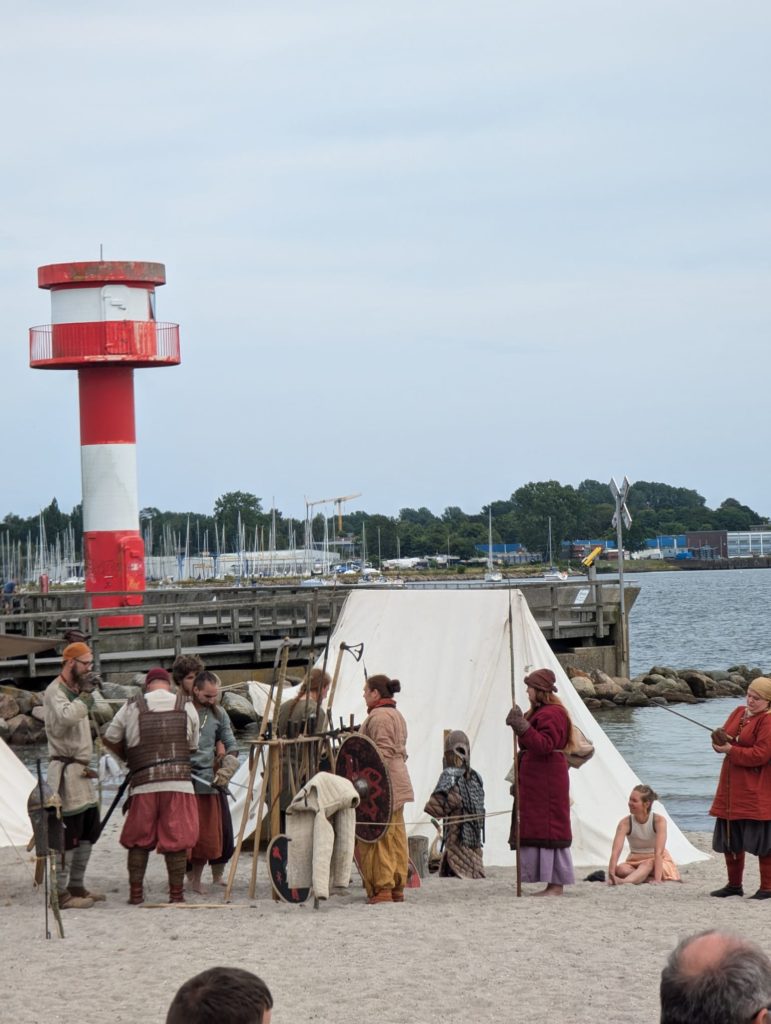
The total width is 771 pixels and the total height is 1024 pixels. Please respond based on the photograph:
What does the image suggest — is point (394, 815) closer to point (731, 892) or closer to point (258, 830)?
point (258, 830)

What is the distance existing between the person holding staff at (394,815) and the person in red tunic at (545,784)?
0.66m

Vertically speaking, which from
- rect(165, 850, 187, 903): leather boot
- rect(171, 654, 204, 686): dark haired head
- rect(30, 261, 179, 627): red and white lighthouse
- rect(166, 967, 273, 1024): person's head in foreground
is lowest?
rect(165, 850, 187, 903): leather boot

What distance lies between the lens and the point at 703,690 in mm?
29109

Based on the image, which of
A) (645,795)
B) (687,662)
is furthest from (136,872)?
(687,662)

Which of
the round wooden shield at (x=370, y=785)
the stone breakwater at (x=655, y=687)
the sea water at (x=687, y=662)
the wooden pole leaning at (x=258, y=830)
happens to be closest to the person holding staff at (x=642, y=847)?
the round wooden shield at (x=370, y=785)

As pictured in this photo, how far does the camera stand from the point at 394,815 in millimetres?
8828

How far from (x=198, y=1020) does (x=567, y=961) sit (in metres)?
4.70

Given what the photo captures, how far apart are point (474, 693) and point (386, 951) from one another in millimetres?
4080

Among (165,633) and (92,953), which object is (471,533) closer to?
(165,633)

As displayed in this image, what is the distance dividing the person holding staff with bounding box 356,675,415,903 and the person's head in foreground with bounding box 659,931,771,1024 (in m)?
6.17

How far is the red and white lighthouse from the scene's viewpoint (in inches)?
1011

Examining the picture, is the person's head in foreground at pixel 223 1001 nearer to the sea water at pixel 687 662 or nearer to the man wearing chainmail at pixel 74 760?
the man wearing chainmail at pixel 74 760

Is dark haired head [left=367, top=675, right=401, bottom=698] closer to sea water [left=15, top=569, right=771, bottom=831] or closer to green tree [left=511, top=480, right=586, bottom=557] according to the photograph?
sea water [left=15, top=569, right=771, bottom=831]

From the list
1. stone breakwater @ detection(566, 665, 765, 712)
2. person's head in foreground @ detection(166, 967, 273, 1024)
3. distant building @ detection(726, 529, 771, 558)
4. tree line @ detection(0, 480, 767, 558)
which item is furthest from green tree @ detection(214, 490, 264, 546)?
person's head in foreground @ detection(166, 967, 273, 1024)
